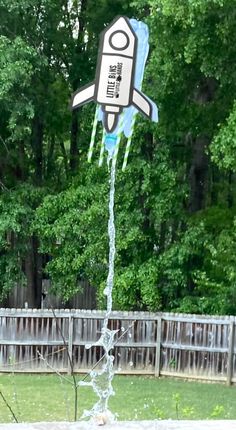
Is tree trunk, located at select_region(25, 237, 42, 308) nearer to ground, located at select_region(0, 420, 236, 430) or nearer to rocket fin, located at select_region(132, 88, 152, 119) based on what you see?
rocket fin, located at select_region(132, 88, 152, 119)

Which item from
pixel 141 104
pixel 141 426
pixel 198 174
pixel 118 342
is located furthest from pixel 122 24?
pixel 198 174

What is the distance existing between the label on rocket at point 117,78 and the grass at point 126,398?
3809 mm

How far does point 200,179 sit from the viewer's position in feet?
46.9

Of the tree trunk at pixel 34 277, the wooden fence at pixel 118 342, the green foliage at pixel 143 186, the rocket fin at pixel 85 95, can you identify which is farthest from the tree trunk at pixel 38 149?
the rocket fin at pixel 85 95

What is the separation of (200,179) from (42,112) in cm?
378

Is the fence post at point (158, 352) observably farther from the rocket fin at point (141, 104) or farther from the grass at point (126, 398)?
the rocket fin at point (141, 104)

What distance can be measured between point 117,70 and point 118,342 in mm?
6992

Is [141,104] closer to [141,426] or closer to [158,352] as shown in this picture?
[141,426]

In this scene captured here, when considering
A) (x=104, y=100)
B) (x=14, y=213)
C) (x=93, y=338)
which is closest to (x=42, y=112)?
(x=14, y=213)

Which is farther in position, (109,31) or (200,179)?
(200,179)

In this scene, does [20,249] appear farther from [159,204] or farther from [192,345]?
[192,345]

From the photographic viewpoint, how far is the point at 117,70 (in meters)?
4.45

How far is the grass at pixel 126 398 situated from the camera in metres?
7.57

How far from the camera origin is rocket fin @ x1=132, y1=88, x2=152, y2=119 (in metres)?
4.53
